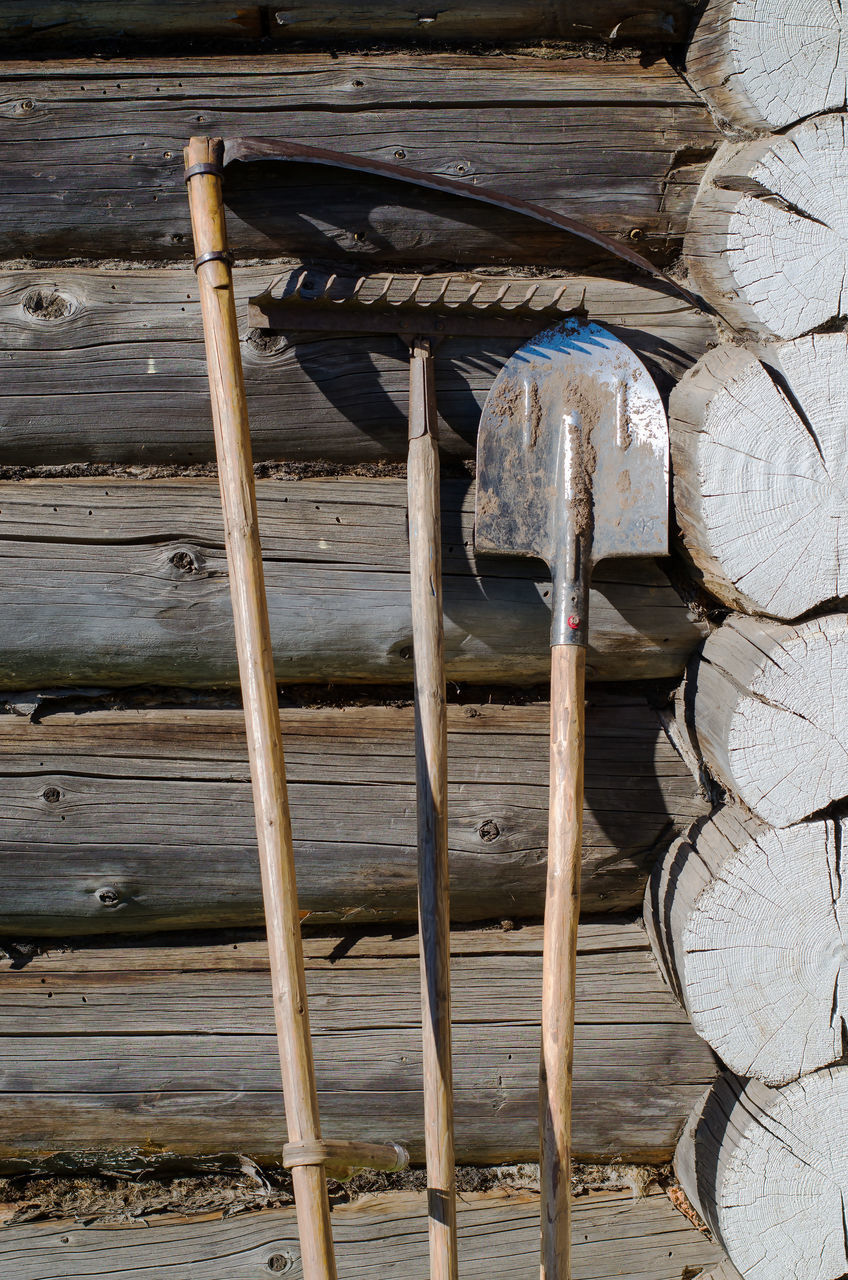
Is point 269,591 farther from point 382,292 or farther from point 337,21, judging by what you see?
point 337,21

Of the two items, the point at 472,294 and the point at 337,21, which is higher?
the point at 337,21

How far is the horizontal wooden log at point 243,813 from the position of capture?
192 cm

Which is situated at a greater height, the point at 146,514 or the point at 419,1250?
the point at 146,514

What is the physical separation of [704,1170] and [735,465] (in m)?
1.44

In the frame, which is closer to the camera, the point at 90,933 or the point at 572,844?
the point at 572,844

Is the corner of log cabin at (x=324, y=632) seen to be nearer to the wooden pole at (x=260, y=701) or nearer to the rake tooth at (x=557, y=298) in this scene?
the rake tooth at (x=557, y=298)

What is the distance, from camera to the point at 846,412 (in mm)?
1730

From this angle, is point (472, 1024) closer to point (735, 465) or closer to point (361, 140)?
point (735, 465)

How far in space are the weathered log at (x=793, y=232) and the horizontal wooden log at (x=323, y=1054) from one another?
1.44m

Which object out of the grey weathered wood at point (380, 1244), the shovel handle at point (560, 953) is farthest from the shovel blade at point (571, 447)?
the grey weathered wood at point (380, 1244)

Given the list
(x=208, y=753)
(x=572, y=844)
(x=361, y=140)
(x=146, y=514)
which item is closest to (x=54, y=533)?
(x=146, y=514)

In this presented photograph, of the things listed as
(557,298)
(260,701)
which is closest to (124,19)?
(557,298)

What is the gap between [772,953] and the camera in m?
1.71

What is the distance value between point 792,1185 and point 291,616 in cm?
151
